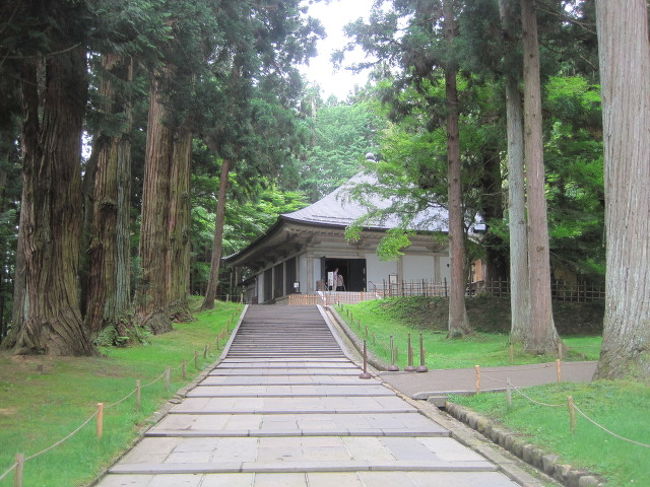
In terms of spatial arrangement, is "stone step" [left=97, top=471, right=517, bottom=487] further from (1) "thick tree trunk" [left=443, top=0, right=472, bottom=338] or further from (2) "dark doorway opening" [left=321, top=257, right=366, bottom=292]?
(2) "dark doorway opening" [left=321, top=257, right=366, bottom=292]

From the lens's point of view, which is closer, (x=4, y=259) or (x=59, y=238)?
(x=59, y=238)

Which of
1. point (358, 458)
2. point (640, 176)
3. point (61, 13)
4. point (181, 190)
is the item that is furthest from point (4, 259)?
point (640, 176)

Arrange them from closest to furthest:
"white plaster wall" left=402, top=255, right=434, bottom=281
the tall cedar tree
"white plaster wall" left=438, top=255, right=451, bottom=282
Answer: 1. the tall cedar tree
2. "white plaster wall" left=402, top=255, right=434, bottom=281
3. "white plaster wall" left=438, top=255, right=451, bottom=282

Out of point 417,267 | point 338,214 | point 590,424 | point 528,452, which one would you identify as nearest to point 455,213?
point 338,214

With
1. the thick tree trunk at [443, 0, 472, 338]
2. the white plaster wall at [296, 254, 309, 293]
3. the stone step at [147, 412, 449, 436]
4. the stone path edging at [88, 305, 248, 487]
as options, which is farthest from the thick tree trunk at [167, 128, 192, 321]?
the stone step at [147, 412, 449, 436]

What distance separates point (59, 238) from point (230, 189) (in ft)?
50.0

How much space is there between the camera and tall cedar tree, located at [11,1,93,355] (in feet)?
36.6

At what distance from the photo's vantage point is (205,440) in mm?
6445

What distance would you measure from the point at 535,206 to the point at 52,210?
1081 centimetres

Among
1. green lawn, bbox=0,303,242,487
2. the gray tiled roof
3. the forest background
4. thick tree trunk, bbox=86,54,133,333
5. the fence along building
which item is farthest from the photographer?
the fence along building

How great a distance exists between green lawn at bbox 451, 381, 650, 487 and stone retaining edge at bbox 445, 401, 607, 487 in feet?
0.31

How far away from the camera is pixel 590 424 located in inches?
228

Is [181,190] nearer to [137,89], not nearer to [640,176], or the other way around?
[137,89]

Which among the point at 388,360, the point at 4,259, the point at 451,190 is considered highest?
the point at 451,190
